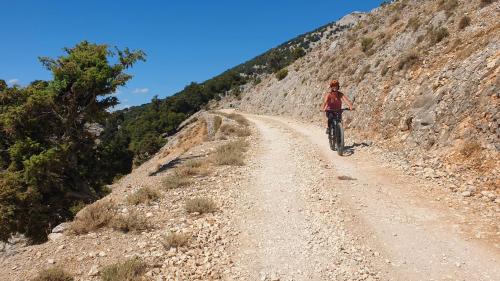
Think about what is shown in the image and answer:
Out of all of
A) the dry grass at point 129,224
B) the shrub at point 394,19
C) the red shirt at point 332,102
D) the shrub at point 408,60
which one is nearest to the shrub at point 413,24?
the shrub at point 408,60

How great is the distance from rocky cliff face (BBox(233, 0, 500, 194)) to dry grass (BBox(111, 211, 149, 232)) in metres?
7.98

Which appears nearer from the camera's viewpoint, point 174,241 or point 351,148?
point 174,241

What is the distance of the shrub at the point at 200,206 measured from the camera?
365 inches

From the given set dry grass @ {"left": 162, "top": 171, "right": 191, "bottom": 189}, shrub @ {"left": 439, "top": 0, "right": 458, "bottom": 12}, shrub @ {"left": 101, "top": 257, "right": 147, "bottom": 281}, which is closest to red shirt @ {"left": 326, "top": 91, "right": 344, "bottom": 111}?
dry grass @ {"left": 162, "top": 171, "right": 191, "bottom": 189}

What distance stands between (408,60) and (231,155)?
11.3 metres

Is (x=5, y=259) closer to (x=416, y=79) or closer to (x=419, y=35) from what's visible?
(x=416, y=79)

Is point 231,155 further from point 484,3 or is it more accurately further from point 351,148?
point 484,3

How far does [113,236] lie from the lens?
785 centimetres

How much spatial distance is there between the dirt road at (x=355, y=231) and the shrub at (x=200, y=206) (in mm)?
754

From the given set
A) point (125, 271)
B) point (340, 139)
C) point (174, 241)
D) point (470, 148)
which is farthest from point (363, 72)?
point (125, 271)

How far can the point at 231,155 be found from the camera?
50.0 feet

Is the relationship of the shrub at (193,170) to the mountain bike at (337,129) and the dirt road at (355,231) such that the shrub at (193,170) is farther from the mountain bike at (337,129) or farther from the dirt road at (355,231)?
the mountain bike at (337,129)

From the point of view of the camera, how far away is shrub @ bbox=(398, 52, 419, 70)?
1929 cm

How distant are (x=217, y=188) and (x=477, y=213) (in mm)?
6748
